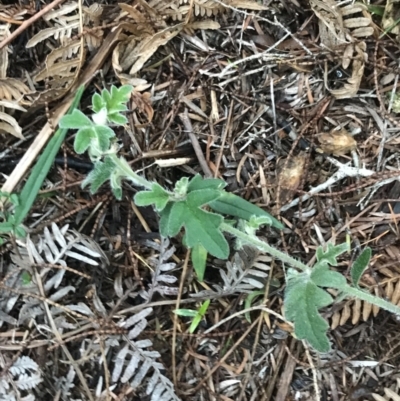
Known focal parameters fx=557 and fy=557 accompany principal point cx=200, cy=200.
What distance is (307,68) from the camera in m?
2.14

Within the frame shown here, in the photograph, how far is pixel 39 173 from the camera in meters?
2.06

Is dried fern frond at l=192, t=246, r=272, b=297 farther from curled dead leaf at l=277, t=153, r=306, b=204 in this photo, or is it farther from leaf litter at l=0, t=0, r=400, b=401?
curled dead leaf at l=277, t=153, r=306, b=204

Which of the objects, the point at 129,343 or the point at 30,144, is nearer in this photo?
the point at 129,343

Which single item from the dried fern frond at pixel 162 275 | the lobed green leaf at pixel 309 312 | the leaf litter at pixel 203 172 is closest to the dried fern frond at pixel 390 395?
the leaf litter at pixel 203 172

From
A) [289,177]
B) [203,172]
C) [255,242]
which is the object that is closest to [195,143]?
[203,172]

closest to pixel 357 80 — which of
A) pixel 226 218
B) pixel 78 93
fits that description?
pixel 226 218

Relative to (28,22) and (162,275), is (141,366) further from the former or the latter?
(28,22)

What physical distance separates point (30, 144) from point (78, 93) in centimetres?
30

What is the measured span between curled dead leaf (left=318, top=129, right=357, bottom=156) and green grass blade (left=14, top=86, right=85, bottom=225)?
0.92 metres

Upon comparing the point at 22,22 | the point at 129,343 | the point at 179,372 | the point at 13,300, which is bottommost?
the point at 179,372

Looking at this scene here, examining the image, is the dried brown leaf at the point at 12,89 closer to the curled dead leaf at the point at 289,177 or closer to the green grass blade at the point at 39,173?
the green grass blade at the point at 39,173

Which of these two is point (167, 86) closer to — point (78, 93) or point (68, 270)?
point (78, 93)

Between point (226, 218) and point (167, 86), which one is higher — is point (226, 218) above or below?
below

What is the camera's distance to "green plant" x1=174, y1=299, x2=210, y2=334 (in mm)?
2048
